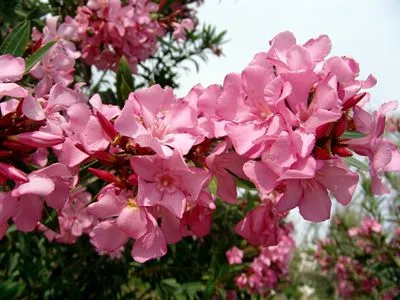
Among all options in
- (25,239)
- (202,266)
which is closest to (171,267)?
(202,266)

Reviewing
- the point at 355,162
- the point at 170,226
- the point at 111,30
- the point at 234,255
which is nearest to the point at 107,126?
the point at 170,226

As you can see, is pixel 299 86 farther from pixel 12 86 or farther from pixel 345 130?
pixel 12 86

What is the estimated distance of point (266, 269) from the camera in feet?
11.5

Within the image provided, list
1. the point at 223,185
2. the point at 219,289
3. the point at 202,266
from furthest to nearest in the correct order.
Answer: the point at 202,266
the point at 219,289
the point at 223,185

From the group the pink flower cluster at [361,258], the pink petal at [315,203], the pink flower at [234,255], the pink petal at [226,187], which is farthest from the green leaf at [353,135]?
the pink flower cluster at [361,258]

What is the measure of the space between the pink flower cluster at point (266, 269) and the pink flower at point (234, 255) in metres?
0.10

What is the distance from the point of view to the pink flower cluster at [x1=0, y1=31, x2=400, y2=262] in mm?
871

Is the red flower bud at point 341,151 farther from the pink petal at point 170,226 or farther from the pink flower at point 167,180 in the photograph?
the pink petal at point 170,226

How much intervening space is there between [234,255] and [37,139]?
102 inches

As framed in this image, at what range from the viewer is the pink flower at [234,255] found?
3268 mm

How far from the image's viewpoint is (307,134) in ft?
2.80

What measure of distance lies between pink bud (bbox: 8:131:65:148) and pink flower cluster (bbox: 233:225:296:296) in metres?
2.55

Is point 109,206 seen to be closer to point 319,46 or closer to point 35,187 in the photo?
point 35,187

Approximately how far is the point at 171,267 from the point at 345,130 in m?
2.44
